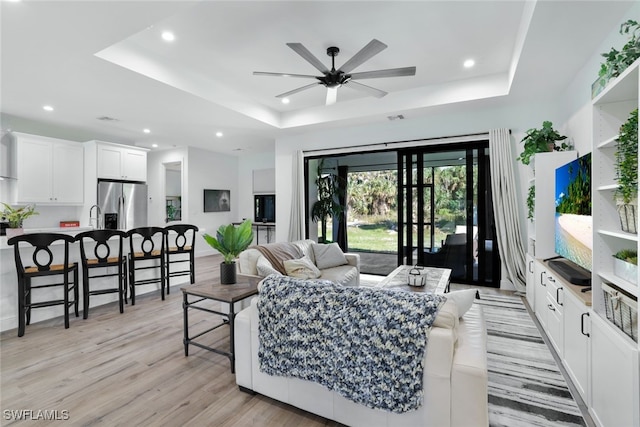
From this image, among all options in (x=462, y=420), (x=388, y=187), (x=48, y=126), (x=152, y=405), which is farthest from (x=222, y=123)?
(x=462, y=420)

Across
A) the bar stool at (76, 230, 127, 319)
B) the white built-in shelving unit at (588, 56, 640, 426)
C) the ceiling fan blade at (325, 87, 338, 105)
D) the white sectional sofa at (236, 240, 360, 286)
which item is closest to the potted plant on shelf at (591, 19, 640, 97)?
the white built-in shelving unit at (588, 56, 640, 426)

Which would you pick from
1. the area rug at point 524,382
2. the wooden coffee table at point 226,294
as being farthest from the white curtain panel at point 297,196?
the area rug at point 524,382

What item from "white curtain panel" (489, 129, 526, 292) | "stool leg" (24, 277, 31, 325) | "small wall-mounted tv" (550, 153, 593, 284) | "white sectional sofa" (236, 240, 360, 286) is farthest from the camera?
"white curtain panel" (489, 129, 526, 292)

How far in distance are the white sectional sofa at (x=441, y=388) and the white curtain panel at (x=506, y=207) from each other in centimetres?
313

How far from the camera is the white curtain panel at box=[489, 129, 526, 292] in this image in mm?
4559

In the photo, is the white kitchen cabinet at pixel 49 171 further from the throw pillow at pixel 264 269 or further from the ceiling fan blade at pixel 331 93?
the ceiling fan blade at pixel 331 93

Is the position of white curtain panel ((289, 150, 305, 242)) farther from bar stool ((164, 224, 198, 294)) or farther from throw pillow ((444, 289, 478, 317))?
throw pillow ((444, 289, 478, 317))

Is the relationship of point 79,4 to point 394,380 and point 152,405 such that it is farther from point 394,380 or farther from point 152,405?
point 394,380

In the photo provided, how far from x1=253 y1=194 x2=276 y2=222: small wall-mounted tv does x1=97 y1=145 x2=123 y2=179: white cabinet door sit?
3309 millimetres

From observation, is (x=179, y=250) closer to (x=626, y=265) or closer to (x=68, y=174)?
(x=68, y=174)

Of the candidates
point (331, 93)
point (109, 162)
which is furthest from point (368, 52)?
point (109, 162)

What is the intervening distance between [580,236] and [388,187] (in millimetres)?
4796

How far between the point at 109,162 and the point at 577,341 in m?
6.98

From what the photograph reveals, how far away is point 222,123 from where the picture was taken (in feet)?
17.9
